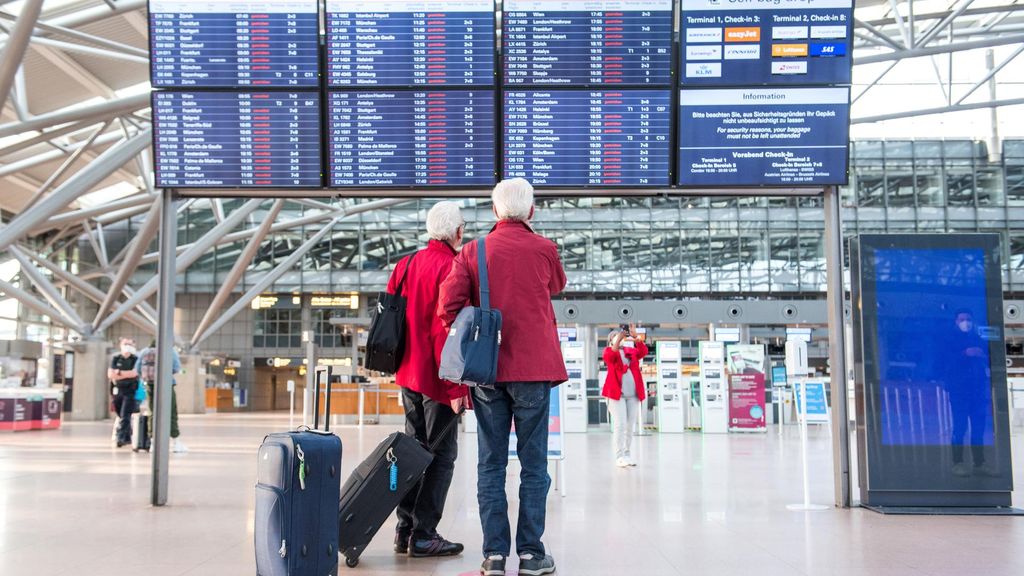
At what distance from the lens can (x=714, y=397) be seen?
21391 millimetres

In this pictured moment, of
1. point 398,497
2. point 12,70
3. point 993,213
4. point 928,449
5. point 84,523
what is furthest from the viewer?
point 993,213

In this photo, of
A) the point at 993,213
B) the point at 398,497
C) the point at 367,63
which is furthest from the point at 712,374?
the point at 993,213

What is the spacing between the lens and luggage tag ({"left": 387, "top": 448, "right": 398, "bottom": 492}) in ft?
16.1

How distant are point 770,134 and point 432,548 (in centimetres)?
413

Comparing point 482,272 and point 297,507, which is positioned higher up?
point 482,272

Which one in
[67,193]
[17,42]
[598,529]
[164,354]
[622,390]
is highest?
[17,42]

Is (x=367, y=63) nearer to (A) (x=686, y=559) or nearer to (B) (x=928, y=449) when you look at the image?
(A) (x=686, y=559)

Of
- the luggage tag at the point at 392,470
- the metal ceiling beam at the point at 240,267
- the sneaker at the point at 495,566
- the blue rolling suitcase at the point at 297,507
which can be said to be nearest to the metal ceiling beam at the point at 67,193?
the metal ceiling beam at the point at 240,267

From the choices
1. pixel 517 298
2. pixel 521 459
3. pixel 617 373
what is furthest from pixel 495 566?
pixel 617 373

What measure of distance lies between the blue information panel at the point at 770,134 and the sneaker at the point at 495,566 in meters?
3.80

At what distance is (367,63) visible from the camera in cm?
737

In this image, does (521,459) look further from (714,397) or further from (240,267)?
(240,267)

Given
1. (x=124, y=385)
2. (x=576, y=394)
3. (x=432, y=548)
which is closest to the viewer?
(x=432, y=548)

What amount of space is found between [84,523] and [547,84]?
14.9 feet
